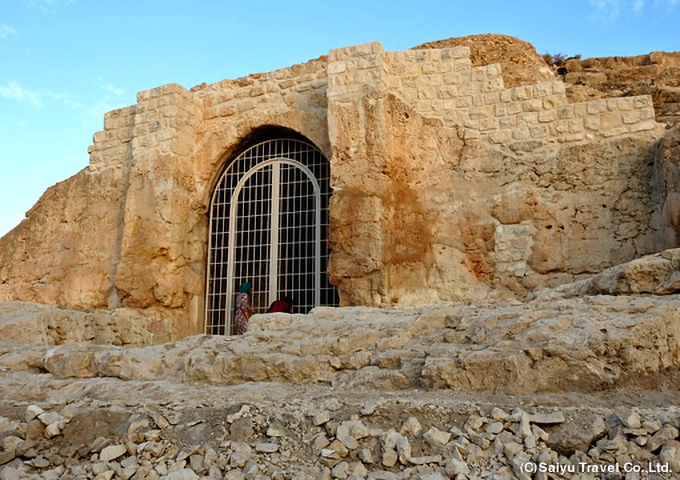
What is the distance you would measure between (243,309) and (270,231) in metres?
1.20

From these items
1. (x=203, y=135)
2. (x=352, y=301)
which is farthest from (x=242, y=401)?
(x=203, y=135)

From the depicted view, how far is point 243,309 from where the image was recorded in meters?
8.39

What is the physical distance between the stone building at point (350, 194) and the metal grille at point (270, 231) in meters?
0.02

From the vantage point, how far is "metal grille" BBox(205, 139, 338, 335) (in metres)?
8.55

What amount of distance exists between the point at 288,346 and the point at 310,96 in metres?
5.27

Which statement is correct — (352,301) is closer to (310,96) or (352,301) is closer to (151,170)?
(310,96)

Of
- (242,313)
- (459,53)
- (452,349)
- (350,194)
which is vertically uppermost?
(459,53)

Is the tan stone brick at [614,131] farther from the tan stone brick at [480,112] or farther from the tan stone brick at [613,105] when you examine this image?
the tan stone brick at [480,112]

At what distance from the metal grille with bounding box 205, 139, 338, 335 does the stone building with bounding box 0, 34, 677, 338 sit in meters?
0.02

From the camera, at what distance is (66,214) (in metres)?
9.64

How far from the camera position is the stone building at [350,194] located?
266 inches

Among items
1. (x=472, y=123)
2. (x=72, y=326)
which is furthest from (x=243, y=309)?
(x=472, y=123)

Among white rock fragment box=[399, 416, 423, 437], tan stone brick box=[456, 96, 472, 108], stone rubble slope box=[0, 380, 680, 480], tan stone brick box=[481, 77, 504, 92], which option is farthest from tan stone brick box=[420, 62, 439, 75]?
white rock fragment box=[399, 416, 423, 437]

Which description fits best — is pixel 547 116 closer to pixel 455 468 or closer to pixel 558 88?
pixel 558 88
